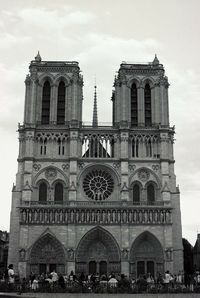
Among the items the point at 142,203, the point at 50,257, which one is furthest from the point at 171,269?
the point at 50,257

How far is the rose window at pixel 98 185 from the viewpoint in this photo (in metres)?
51.8

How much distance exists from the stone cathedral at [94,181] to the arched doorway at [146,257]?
0.11m

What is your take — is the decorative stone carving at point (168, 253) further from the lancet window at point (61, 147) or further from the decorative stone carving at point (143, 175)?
the lancet window at point (61, 147)

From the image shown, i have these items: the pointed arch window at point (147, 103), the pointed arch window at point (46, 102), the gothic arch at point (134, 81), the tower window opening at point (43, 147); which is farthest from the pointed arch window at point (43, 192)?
the gothic arch at point (134, 81)

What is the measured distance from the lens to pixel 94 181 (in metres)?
52.5

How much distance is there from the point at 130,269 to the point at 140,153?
509 inches

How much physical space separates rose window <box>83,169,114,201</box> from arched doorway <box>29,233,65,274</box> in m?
6.50

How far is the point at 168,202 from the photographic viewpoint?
166 feet

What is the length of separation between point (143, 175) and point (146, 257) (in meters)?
9.01

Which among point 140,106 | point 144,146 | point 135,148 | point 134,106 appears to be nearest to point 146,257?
point 135,148

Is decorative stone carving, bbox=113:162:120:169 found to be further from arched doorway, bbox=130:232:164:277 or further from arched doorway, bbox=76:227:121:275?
arched doorway, bbox=130:232:164:277

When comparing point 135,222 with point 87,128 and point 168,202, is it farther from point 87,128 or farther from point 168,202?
point 87,128

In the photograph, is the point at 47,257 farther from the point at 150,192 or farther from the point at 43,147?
the point at 150,192

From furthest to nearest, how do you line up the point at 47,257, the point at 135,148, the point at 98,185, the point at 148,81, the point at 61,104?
1. the point at 148,81
2. the point at 61,104
3. the point at 135,148
4. the point at 98,185
5. the point at 47,257
